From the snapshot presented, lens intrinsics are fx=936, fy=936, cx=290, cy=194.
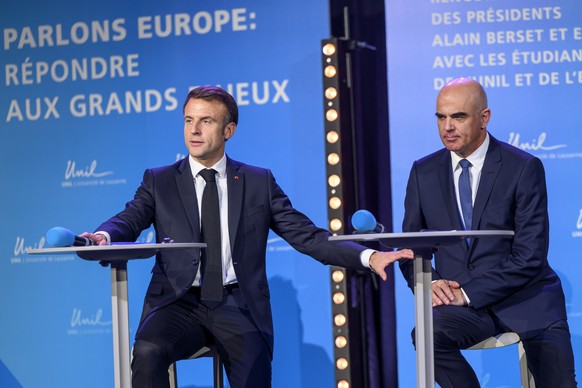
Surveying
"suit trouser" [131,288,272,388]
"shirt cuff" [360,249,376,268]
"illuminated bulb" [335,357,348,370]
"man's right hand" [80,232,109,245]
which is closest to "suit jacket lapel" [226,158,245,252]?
"suit trouser" [131,288,272,388]

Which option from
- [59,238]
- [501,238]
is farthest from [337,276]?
[59,238]

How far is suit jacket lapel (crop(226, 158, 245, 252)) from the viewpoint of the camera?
14.3 ft

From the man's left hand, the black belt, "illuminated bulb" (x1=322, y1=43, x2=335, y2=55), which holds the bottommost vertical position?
the black belt

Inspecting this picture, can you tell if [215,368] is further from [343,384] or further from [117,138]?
[117,138]

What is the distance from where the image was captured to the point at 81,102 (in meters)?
6.13

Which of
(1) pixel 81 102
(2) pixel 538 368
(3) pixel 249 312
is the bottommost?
(2) pixel 538 368

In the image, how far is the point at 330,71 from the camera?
536 cm

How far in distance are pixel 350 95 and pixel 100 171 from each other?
1.73 meters

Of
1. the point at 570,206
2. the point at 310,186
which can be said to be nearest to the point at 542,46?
the point at 570,206

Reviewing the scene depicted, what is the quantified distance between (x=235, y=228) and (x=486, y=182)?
46.1 inches

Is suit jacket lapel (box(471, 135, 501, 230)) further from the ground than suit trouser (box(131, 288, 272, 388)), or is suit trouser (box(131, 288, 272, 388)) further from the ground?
suit jacket lapel (box(471, 135, 501, 230))

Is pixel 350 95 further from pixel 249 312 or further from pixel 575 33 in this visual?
pixel 249 312

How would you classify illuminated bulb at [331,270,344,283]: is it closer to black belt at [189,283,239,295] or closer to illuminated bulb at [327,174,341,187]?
illuminated bulb at [327,174,341,187]

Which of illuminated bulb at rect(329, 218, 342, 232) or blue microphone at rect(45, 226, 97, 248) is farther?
illuminated bulb at rect(329, 218, 342, 232)
